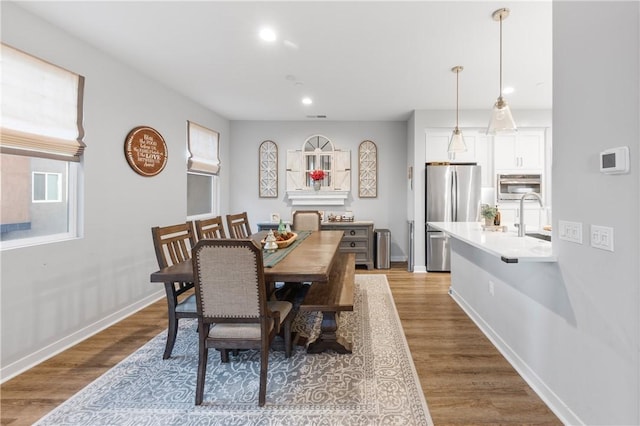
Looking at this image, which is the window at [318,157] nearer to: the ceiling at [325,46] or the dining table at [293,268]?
the ceiling at [325,46]

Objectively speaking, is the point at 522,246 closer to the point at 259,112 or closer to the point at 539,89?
the point at 539,89

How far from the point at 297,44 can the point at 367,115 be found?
8.94ft

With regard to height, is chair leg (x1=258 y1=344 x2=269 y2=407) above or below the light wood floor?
above

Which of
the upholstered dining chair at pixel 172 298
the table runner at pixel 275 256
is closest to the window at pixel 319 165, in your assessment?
the table runner at pixel 275 256

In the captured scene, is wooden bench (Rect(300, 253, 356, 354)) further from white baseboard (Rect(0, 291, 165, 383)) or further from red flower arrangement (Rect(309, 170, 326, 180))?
red flower arrangement (Rect(309, 170, 326, 180))

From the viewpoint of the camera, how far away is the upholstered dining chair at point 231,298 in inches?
69.3

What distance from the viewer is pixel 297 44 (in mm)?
2863

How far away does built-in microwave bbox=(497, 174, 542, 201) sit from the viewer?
16.4 feet

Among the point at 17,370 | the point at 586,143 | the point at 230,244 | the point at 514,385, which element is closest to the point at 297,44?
the point at 230,244

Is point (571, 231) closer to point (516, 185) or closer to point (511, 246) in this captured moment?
point (511, 246)

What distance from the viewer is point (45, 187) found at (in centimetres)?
260

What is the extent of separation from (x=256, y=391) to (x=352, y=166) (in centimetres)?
444

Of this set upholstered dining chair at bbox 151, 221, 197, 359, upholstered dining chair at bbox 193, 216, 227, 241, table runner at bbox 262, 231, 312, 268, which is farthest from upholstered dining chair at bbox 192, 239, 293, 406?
upholstered dining chair at bbox 193, 216, 227, 241

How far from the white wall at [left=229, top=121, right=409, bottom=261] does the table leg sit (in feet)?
11.7
